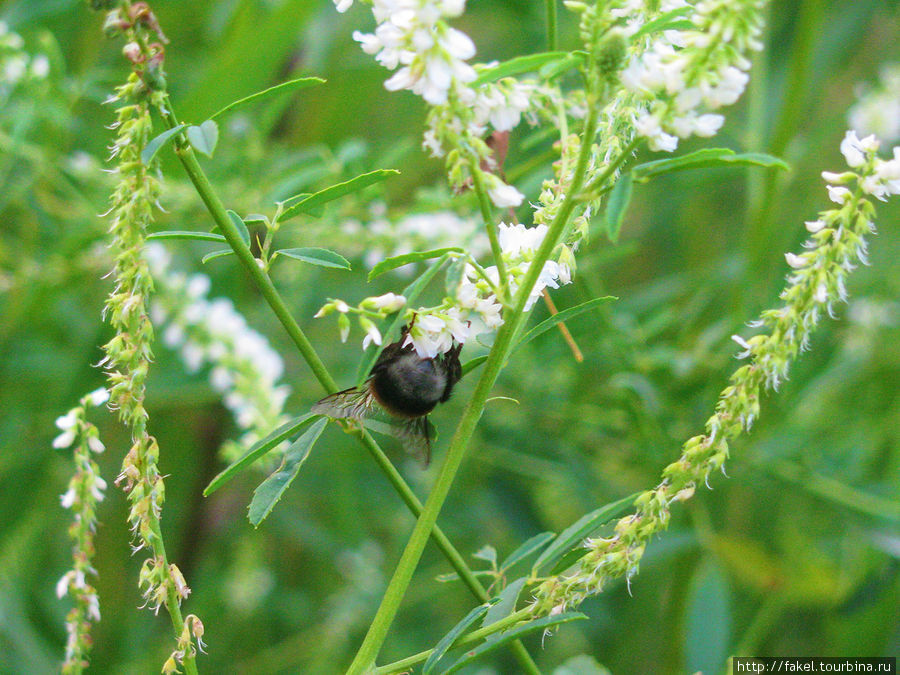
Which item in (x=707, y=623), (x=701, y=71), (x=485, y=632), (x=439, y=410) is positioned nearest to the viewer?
(x=701, y=71)

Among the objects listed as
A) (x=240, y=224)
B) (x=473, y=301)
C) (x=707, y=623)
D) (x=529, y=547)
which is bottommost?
(x=707, y=623)

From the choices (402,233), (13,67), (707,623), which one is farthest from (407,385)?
(13,67)

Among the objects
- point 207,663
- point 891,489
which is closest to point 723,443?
point 891,489

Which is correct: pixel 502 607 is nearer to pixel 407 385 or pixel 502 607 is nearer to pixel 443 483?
pixel 443 483

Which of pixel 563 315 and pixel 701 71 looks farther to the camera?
pixel 563 315

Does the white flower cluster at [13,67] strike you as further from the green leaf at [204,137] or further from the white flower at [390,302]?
the white flower at [390,302]

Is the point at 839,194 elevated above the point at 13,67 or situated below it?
below

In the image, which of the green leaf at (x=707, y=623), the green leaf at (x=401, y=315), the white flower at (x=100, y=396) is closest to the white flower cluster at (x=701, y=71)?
the green leaf at (x=401, y=315)
